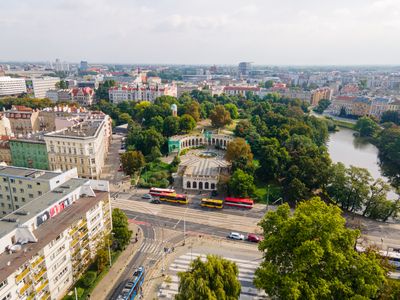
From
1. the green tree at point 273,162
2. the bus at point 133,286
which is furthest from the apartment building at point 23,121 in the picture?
the bus at point 133,286

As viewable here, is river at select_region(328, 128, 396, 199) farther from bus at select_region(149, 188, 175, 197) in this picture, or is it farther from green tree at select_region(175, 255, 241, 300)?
green tree at select_region(175, 255, 241, 300)

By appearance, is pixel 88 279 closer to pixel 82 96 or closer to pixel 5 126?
pixel 5 126

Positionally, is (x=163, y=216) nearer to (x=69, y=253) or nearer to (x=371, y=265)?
(x=69, y=253)

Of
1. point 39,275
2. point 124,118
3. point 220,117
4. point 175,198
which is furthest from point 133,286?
point 124,118

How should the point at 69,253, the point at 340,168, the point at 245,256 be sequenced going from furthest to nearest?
the point at 340,168
the point at 245,256
the point at 69,253

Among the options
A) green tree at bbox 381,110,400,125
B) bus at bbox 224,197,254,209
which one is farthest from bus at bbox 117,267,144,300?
green tree at bbox 381,110,400,125

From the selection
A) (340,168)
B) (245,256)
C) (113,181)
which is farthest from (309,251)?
(113,181)
